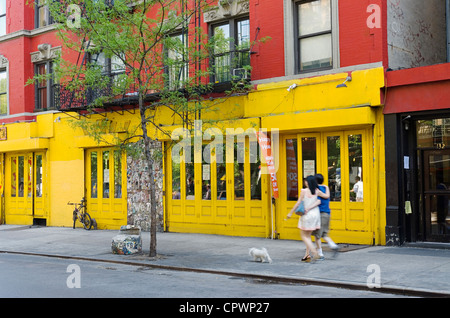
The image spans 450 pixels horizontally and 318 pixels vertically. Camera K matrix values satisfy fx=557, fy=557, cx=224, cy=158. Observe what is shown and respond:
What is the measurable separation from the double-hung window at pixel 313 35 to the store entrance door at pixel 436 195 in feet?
11.9

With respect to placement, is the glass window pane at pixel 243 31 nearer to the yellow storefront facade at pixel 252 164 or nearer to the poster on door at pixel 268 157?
Answer: the yellow storefront facade at pixel 252 164

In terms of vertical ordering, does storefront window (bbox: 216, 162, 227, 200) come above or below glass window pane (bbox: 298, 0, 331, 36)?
below

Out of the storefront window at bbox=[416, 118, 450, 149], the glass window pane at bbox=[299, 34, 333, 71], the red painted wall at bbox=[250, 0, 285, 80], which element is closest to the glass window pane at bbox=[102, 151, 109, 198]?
the red painted wall at bbox=[250, 0, 285, 80]

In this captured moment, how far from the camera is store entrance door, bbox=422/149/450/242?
1333 centimetres

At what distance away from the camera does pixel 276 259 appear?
12.1 m

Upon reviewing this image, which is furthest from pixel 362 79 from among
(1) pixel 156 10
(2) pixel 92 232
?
(2) pixel 92 232

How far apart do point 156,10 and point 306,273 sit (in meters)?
11.1

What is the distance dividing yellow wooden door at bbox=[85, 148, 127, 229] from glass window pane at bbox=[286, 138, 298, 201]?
20.9 feet

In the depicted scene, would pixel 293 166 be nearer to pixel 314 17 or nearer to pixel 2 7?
pixel 314 17

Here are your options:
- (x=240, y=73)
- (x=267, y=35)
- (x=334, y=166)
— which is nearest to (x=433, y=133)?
(x=334, y=166)

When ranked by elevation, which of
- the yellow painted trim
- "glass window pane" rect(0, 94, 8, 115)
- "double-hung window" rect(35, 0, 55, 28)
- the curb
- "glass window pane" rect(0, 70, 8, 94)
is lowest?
the curb

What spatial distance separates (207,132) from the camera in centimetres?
1537

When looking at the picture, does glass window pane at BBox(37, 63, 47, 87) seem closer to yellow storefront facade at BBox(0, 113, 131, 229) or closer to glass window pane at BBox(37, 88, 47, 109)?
glass window pane at BBox(37, 88, 47, 109)

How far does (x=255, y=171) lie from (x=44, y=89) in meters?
11.0
